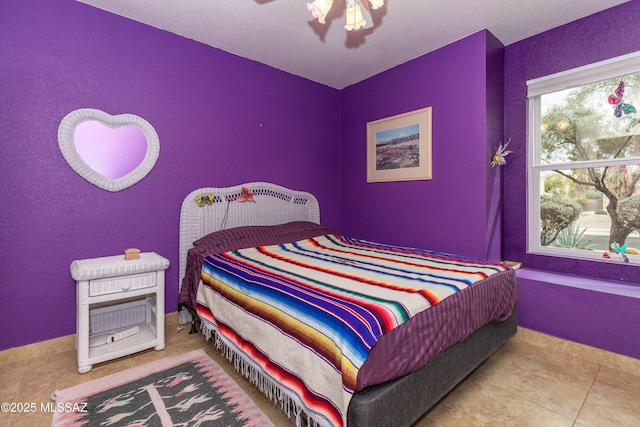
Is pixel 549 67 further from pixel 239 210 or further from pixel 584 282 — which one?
pixel 239 210

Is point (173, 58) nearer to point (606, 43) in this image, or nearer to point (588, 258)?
point (606, 43)

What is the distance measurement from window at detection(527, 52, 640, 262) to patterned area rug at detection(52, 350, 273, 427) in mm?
3042

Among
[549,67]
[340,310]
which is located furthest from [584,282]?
[340,310]

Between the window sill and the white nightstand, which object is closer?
the white nightstand

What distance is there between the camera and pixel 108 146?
8.57 feet

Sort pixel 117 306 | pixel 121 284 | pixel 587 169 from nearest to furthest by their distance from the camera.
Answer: pixel 121 284
pixel 117 306
pixel 587 169

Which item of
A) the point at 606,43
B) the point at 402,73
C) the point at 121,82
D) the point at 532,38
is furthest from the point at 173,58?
the point at 606,43

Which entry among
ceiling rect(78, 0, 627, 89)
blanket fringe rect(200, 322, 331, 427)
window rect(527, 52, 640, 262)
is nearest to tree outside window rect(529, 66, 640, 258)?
window rect(527, 52, 640, 262)

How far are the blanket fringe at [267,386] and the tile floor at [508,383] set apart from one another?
8cm

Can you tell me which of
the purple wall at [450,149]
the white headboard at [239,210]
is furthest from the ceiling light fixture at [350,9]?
the white headboard at [239,210]

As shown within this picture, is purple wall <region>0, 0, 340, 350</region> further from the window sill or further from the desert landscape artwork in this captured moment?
the window sill

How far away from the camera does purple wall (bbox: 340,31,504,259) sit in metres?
2.95

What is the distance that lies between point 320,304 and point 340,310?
125mm

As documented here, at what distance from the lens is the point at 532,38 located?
3006 mm
